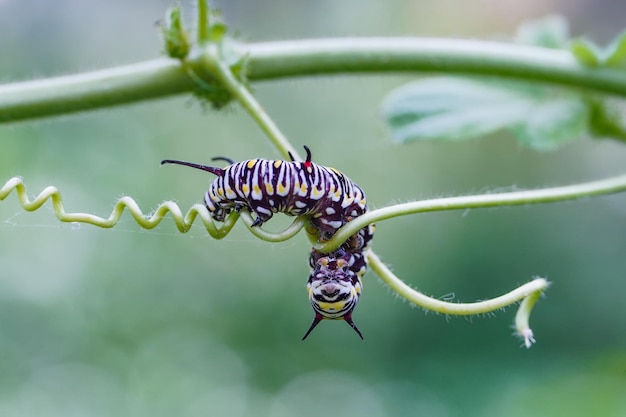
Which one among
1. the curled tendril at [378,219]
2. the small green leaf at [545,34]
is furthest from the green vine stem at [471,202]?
the small green leaf at [545,34]

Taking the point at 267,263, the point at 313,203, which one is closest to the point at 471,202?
the point at 313,203

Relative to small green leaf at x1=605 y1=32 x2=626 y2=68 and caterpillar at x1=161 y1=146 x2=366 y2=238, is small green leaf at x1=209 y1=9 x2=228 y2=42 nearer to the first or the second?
caterpillar at x1=161 y1=146 x2=366 y2=238

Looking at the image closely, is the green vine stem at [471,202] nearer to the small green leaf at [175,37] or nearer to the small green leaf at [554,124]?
the small green leaf at [554,124]

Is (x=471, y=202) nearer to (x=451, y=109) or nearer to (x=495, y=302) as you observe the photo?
(x=495, y=302)

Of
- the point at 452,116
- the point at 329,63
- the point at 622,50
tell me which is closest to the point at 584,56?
the point at 622,50

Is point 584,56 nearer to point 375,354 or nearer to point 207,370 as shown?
point 375,354

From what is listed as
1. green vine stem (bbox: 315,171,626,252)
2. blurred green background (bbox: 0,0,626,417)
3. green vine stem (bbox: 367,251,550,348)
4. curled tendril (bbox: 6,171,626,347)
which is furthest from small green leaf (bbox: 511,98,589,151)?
blurred green background (bbox: 0,0,626,417)

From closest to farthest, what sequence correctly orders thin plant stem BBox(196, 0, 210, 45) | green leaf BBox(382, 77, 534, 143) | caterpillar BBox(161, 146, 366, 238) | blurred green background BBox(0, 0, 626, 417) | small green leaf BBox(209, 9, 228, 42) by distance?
1. caterpillar BBox(161, 146, 366, 238)
2. thin plant stem BBox(196, 0, 210, 45)
3. small green leaf BBox(209, 9, 228, 42)
4. green leaf BBox(382, 77, 534, 143)
5. blurred green background BBox(0, 0, 626, 417)
